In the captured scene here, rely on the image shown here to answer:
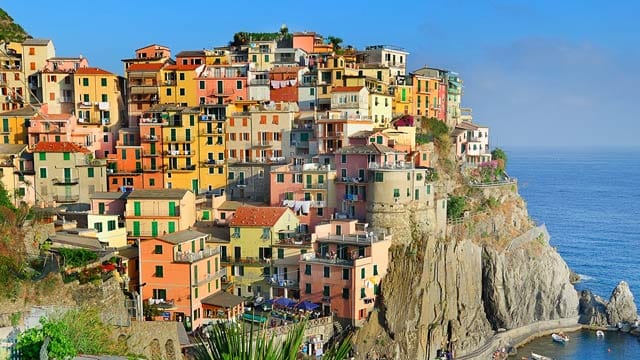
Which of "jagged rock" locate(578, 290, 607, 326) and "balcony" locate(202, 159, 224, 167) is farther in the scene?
"jagged rock" locate(578, 290, 607, 326)

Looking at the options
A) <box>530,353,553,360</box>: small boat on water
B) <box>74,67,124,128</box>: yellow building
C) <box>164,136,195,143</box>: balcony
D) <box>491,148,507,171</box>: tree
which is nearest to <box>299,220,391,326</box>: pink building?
<box>530,353,553,360</box>: small boat on water

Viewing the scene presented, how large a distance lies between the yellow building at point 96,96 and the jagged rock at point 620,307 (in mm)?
48729

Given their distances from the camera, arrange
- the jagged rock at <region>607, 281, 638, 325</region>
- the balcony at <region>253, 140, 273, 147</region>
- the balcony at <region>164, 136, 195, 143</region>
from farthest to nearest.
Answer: the jagged rock at <region>607, 281, 638, 325</region>
the balcony at <region>253, 140, 273, 147</region>
the balcony at <region>164, 136, 195, 143</region>

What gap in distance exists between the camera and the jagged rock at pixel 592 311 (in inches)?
2274

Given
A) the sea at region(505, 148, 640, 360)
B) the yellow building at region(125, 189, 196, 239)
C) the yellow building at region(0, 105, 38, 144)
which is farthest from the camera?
the yellow building at region(0, 105, 38, 144)

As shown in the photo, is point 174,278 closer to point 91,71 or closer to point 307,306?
point 307,306

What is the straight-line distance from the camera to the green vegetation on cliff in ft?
208

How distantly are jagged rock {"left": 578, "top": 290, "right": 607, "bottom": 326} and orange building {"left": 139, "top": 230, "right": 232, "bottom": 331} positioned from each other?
112ft

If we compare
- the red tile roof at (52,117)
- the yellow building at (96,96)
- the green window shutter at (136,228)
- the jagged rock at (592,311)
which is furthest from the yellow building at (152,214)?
the jagged rock at (592,311)

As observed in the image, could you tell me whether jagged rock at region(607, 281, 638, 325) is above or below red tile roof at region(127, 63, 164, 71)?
below

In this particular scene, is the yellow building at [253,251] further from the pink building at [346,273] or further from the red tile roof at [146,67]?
the red tile roof at [146,67]

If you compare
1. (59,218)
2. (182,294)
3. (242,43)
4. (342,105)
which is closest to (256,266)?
(182,294)

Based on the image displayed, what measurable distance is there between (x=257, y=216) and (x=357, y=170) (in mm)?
8549

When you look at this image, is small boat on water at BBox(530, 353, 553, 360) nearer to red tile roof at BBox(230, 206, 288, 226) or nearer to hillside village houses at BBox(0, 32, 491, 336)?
hillside village houses at BBox(0, 32, 491, 336)
